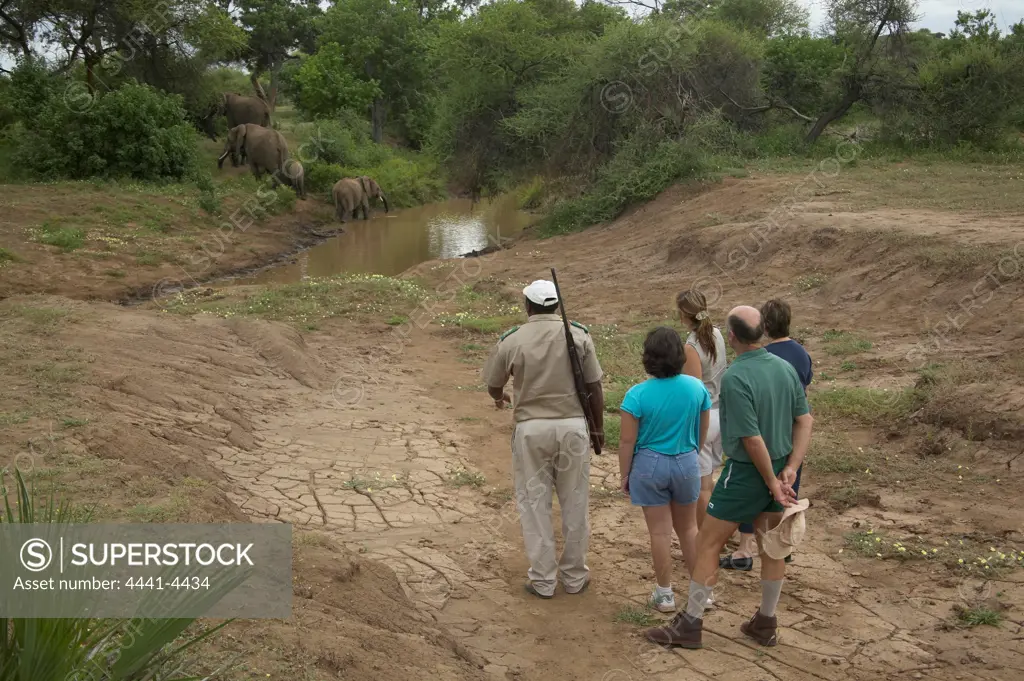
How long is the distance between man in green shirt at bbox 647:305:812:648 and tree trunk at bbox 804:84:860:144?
20581 millimetres

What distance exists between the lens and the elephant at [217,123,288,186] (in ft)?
96.5

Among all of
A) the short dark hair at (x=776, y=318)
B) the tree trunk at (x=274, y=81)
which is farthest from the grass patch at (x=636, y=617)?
the tree trunk at (x=274, y=81)

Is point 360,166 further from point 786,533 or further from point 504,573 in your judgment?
point 786,533

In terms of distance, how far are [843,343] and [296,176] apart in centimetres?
2191

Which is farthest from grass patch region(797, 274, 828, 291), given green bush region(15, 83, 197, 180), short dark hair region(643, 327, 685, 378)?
green bush region(15, 83, 197, 180)

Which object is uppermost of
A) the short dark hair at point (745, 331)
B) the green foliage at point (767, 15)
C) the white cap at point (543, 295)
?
the green foliage at point (767, 15)

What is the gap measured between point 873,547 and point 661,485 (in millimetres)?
1885

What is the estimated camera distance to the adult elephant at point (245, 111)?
3244 cm

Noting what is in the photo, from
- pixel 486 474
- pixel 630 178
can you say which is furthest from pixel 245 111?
pixel 486 474

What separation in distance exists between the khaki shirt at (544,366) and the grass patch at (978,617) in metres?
2.24

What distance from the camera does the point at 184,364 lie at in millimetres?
9586

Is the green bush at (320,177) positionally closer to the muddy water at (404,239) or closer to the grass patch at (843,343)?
the muddy water at (404,239)

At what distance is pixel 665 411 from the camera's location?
16.7ft

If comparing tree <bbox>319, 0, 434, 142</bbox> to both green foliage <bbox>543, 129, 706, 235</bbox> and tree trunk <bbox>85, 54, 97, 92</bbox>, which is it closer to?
tree trunk <bbox>85, 54, 97, 92</bbox>
